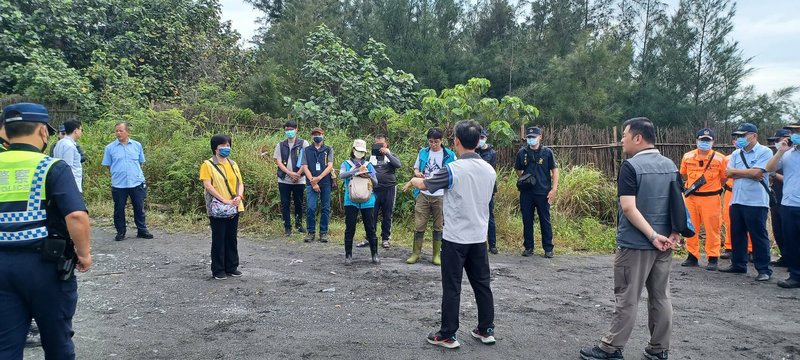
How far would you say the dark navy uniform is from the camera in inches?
112

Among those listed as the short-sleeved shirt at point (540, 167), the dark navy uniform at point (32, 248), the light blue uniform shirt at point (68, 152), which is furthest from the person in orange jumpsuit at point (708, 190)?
the light blue uniform shirt at point (68, 152)

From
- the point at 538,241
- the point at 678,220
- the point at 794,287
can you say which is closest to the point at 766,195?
the point at 794,287

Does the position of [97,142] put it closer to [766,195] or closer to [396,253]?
[396,253]

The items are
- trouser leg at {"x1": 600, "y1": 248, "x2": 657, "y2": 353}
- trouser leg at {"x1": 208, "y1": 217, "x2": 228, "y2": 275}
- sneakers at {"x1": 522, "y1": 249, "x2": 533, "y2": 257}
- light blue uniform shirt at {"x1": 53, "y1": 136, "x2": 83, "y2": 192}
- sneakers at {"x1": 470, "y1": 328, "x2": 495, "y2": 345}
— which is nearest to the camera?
trouser leg at {"x1": 600, "y1": 248, "x2": 657, "y2": 353}

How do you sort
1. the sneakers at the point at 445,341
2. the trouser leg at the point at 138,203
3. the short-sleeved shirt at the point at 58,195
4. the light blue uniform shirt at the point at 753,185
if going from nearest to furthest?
the short-sleeved shirt at the point at 58,195 < the sneakers at the point at 445,341 < the light blue uniform shirt at the point at 753,185 < the trouser leg at the point at 138,203

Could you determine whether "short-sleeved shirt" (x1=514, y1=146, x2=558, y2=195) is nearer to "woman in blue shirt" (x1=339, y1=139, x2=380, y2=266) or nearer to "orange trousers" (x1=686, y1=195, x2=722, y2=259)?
"orange trousers" (x1=686, y1=195, x2=722, y2=259)

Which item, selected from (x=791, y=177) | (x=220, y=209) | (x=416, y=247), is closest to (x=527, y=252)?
(x=416, y=247)

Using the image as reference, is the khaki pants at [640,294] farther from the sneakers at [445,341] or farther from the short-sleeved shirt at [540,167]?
the short-sleeved shirt at [540,167]

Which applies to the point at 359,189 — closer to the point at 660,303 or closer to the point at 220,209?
the point at 220,209

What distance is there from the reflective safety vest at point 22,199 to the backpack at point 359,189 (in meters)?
4.34

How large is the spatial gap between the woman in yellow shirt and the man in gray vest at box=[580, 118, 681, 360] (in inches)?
165

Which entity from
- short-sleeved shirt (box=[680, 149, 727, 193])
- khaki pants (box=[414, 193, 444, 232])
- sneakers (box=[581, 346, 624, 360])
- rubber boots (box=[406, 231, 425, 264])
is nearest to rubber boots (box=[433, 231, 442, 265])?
khaki pants (box=[414, 193, 444, 232])

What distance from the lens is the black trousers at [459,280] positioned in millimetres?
4250

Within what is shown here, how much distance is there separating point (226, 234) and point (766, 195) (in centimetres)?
702
